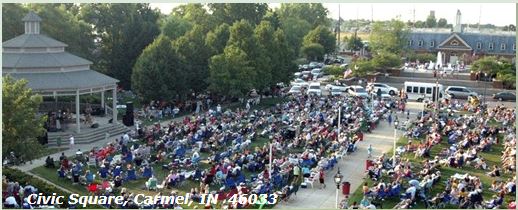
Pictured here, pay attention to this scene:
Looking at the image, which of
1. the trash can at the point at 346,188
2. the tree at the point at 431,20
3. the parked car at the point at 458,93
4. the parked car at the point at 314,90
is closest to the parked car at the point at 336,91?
the parked car at the point at 314,90

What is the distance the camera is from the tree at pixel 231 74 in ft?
168

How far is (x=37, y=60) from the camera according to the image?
1566 inches

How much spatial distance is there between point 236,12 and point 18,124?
5627cm

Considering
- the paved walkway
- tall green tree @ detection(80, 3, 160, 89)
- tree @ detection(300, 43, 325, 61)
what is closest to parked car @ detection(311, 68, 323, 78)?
tree @ detection(300, 43, 325, 61)

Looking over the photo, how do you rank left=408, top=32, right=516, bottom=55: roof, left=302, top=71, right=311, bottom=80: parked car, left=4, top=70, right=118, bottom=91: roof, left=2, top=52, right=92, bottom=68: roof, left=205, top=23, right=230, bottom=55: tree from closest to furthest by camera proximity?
left=4, top=70, right=118, bottom=91: roof → left=2, top=52, right=92, bottom=68: roof → left=205, top=23, right=230, bottom=55: tree → left=302, top=71, right=311, bottom=80: parked car → left=408, top=32, right=516, bottom=55: roof

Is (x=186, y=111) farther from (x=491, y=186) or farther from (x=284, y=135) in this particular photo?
(x=491, y=186)

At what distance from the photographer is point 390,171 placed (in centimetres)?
2914

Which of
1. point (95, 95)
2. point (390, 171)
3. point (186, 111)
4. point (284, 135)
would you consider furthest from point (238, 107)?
point (390, 171)

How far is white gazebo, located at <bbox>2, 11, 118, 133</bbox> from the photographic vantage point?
38.1m

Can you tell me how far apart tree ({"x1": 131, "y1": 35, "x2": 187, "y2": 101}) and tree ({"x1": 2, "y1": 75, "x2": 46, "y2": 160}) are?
62.3 ft

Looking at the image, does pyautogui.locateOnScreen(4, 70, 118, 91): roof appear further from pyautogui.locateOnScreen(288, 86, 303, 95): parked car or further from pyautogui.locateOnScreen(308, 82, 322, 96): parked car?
pyautogui.locateOnScreen(288, 86, 303, 95): parked car

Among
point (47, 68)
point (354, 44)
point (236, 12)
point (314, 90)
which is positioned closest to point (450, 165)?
point (47, 68)

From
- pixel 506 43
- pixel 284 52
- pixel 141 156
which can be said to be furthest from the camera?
pixel 506 43

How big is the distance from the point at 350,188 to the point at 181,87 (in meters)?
24.1
